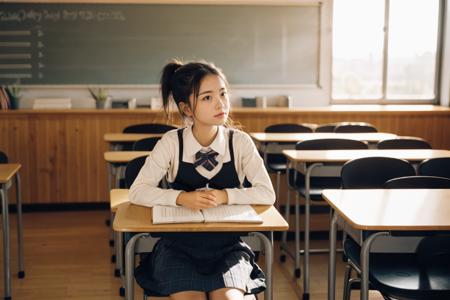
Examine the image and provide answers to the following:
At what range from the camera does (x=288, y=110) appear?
5.82 metres

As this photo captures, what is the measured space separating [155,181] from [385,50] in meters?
4.81

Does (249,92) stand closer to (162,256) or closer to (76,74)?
(76,74)

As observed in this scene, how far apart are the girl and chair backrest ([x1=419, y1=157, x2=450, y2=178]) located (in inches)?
49.0

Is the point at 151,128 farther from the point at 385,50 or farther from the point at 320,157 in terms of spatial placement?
the point at 385,50

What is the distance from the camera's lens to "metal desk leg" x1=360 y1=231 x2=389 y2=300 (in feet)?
6.64

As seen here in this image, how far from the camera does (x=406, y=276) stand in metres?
2.23

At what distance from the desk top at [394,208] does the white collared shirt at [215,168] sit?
0.29 metres

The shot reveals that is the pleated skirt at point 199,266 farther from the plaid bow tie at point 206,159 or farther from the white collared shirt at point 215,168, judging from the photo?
the plaid bow tie at point 206,159

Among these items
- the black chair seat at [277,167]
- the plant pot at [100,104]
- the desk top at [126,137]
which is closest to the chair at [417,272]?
the black chair seat at [277,167]

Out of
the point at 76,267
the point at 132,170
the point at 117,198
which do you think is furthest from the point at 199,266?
the point at 76,267

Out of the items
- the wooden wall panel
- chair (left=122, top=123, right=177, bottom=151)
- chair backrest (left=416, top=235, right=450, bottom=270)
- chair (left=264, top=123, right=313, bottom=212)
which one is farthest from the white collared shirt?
the wooden wall panel

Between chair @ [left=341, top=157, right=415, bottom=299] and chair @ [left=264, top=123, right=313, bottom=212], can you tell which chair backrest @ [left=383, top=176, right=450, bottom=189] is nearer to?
chair @ [left=341, top=157, right=415, bottom=299]

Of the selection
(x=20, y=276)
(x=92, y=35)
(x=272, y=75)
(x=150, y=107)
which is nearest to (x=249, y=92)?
(x=272, y=75)

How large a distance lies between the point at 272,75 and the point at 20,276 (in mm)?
3394
